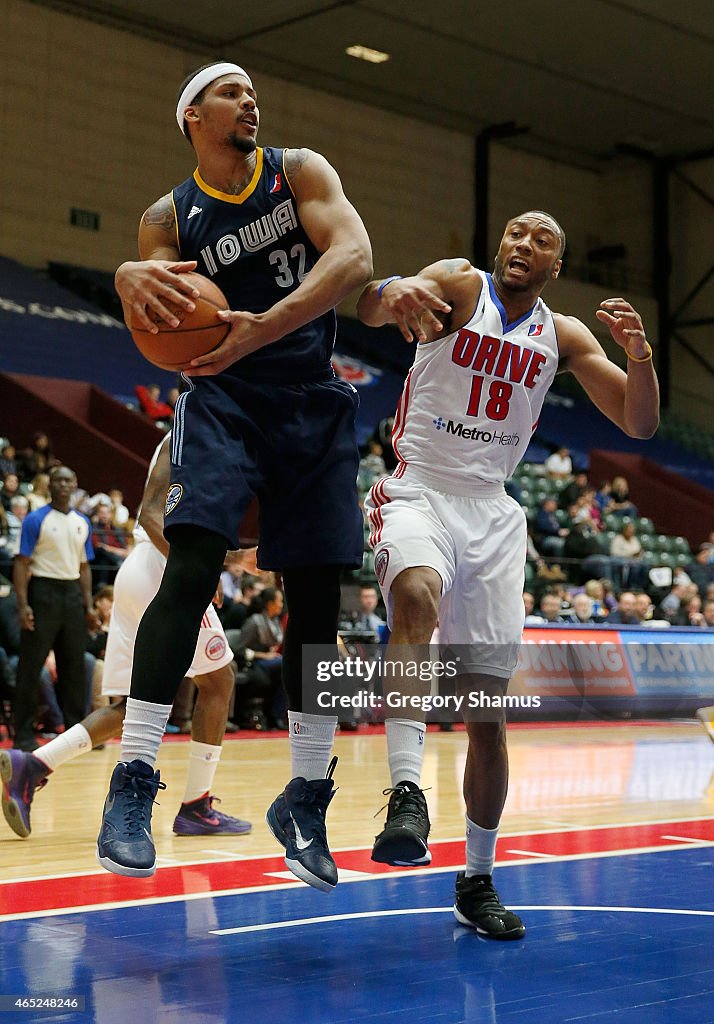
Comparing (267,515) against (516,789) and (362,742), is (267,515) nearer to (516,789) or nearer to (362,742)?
(516,789)

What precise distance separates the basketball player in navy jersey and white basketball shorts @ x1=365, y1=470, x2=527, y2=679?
0.32 metres

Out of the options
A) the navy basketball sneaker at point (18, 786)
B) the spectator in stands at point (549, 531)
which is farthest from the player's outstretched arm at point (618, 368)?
the spectator in stands at point (549, 531)

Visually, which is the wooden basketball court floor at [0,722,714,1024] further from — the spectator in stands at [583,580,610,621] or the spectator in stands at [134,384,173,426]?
the spectator in stands at [134,384,173,426]

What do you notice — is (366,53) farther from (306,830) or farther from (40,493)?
(306,830)

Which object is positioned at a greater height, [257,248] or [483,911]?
[257,248]

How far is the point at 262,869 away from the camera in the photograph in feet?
18.1

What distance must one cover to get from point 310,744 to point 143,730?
633 mm

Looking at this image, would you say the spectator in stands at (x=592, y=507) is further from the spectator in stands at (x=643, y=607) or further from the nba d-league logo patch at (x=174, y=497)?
the nba d-league logo patch at (x=174, y=497)

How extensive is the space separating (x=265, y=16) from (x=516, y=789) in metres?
15.4

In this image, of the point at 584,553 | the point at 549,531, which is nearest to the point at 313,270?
the point at 584,553

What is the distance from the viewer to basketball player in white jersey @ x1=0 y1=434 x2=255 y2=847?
6164 millimetres

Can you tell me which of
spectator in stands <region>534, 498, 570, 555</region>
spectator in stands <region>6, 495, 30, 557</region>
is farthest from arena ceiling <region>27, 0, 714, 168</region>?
spectator in stands <region>6, 495, 30, 557</region>

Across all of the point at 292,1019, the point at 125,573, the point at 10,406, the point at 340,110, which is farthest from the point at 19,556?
the point at 340,110

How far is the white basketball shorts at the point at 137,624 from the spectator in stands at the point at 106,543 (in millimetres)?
5930
